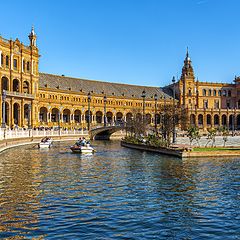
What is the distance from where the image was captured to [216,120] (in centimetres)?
15075

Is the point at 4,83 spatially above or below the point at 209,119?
above

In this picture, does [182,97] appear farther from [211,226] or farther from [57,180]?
[211,226]

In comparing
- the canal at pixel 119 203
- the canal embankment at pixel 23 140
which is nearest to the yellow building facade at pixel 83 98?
the canal embankment at pixel 23 140

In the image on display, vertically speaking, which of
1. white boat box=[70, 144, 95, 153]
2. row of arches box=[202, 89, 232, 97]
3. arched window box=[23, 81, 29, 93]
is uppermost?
row of arches box=[202, 89, 232, 97]

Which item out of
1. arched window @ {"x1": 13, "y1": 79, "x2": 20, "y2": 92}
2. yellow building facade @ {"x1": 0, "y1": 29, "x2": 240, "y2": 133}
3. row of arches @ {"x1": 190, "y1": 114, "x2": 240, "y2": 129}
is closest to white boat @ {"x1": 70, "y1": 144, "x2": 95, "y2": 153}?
yellow building facade @ {"x1": 0, "y1": 29, "x2": 240, "y2": 133}

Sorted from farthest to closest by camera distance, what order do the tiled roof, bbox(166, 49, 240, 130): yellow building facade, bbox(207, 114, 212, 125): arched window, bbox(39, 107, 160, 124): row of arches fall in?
bbox(207, 114, 212, 125): arched window < bbox(166, 49, 240, 130): yellow building facade < the tiled roof < bbox(39, 107, 160, 124): row of arches

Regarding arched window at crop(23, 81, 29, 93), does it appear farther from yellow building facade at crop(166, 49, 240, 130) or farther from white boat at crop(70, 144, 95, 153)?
yellow building facade at crop(166, 49, 240, 130)

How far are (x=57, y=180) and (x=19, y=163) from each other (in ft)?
37.8

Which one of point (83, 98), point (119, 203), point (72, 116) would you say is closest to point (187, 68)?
point (83, 98)

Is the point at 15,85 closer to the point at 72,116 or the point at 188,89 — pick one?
the point at 72,116

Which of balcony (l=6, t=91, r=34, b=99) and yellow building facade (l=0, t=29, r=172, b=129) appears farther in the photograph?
yellow building facade (l=0, t=29, r=172, b=129)

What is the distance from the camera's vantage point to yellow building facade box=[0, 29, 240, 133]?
9044 cm

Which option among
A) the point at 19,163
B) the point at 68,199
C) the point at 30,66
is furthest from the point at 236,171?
the point at 30,66

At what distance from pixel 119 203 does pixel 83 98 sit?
4260 inches
